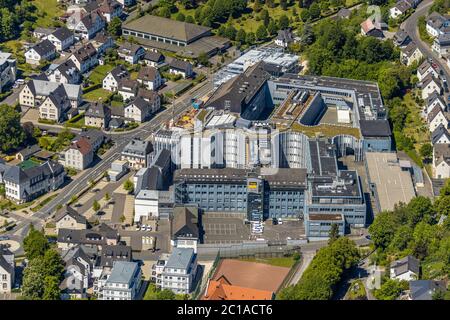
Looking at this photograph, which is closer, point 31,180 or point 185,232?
point 185,232

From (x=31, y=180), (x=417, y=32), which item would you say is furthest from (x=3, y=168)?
(x=417, y=32)

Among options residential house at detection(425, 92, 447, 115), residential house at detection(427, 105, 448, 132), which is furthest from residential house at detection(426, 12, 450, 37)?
residential house at detection(427, 105, 448, 132)

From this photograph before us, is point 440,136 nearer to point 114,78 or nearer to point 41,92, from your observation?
point 114,78

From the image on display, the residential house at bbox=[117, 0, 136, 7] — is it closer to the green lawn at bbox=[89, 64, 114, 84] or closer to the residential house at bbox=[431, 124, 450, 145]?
the green lawn at bbox=[89, 64, 114, 84]

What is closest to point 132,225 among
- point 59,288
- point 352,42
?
point 59,288

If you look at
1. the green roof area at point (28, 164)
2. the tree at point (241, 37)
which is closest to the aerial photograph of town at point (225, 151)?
the green roof area at point (28, 164)

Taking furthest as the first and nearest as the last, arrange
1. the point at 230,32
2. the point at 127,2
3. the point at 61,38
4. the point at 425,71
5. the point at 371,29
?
1. the point at 127,2
2. the point at 230,32
3. the point at 61,38
4. the point at 371,29
5. the point at 425,71

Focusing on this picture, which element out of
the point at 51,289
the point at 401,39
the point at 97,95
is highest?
the point at 51,289
